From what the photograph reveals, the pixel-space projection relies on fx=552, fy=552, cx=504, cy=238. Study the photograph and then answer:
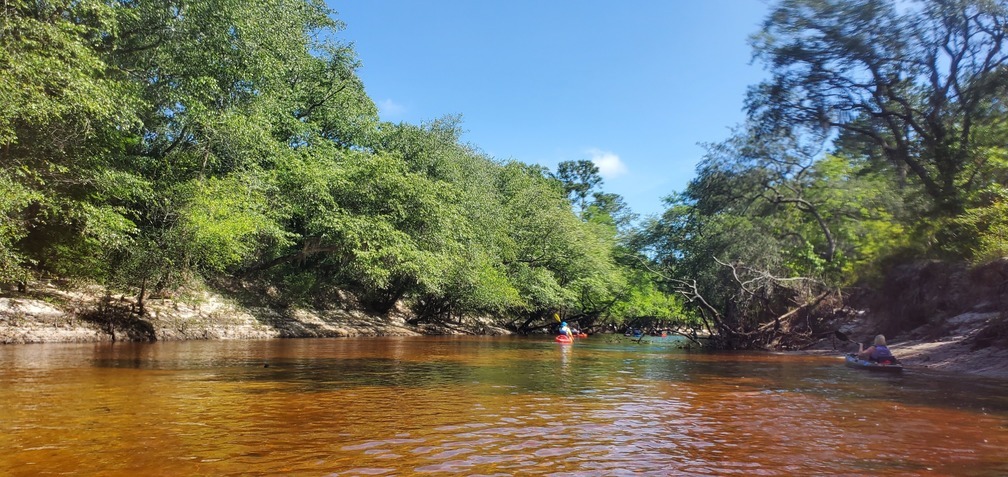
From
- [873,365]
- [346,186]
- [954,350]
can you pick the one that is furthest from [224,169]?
[954,350]

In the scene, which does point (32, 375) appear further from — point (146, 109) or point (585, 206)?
→ point (585, 206)

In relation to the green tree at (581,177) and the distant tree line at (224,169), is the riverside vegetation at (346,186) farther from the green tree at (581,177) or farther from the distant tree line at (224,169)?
the green tree at (581,177)

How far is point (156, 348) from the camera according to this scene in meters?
19.2

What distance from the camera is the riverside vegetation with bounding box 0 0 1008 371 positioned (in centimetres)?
1800

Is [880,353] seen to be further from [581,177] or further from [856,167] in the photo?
[581,177]

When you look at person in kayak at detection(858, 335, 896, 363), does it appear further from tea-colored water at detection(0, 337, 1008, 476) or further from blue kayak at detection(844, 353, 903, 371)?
tea-colored water at detection(0, 337, 1008, 476)

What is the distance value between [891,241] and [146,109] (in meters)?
32.8

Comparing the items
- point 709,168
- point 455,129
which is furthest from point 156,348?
point 709,168

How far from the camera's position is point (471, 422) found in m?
8.01

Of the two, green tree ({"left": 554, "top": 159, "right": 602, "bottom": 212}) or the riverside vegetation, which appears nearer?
the riverside vegetation

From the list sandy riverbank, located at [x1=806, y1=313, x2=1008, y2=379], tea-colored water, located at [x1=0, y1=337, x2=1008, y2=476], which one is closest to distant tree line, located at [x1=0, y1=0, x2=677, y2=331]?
tea-colored water, located at [x1=0, y1=337, x2=1008, y2=476]

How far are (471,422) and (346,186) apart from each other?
25.5 metres

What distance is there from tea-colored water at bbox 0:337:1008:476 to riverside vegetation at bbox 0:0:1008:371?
7.14 meters

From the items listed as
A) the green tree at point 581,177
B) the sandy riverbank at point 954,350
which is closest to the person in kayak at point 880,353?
the sandy riverbank at point 954,350
